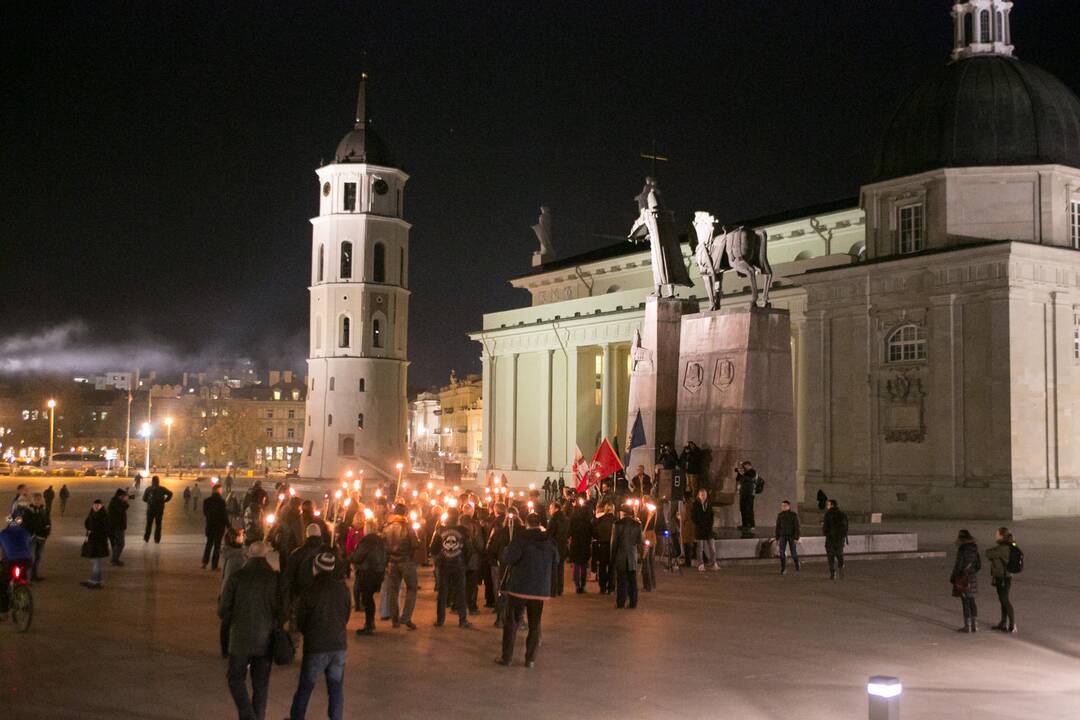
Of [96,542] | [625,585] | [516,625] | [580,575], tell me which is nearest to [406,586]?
[516,625]

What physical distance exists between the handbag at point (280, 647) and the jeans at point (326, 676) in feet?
0.49

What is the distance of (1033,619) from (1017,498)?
25.8 metres

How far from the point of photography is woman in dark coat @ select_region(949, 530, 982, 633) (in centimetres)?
1557

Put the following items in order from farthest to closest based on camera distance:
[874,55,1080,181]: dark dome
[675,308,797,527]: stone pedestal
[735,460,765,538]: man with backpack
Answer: [874,55,1080,181]: dark dome < [675,308,797,527]: stone pedestal < [735,460,765,538]: man with backpack

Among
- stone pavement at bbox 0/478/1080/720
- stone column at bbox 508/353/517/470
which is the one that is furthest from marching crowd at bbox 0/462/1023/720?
stone column at bbox 508/353/517/470

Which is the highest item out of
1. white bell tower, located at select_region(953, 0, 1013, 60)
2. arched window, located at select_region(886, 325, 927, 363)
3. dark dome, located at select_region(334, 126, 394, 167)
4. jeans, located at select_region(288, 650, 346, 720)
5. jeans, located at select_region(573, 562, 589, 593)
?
dark dome, located at select_region(334, 126, 394, 167)

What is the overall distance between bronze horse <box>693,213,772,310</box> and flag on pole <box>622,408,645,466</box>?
319 centimetres

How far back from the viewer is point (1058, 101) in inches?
1864

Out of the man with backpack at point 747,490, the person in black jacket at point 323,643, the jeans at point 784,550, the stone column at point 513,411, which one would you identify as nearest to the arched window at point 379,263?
the stone column at point 513,411

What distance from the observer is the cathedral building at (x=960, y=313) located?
1672 inches

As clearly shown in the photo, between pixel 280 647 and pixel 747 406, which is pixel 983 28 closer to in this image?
pixel 747 406

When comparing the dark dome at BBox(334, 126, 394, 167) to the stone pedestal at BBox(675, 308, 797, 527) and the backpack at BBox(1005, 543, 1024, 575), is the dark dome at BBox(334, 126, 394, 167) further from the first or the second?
the backpack at BBox(1005, 543, 1024, 575)

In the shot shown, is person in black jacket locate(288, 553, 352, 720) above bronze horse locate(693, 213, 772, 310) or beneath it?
beneath

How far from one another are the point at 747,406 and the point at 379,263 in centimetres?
6655
